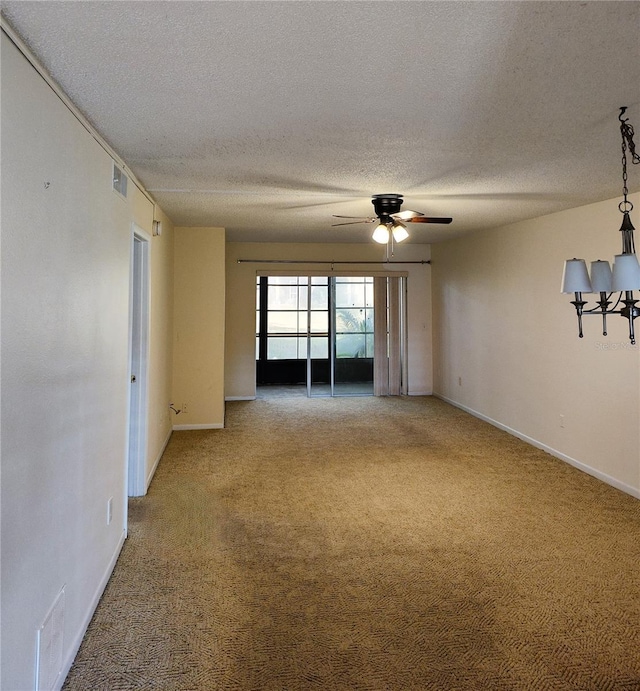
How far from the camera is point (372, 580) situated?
8.18 feet

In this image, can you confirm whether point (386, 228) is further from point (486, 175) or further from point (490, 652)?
point (490, 652)

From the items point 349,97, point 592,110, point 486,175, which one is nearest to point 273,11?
point 349,97

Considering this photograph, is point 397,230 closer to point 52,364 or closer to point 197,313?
point 197,313

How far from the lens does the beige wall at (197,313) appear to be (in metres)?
5.38

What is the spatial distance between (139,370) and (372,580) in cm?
245

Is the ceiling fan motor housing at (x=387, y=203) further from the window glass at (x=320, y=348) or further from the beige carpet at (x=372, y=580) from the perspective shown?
the window glass at (x=320, y=348)

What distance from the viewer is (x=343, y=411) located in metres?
6.55

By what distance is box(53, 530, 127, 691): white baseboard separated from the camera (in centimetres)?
179

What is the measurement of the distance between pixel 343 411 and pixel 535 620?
14.6ft

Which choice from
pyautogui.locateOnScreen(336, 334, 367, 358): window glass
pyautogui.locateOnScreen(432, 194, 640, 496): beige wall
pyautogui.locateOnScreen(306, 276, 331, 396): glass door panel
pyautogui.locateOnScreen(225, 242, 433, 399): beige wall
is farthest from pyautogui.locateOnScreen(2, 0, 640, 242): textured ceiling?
pyautogui.locateOnScreen(336, 334, 367, 358): window glass

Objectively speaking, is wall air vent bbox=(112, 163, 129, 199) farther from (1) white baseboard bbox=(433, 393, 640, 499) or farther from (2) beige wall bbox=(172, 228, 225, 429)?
(1) white baseboard bbox=(433, 393, 640, 499)

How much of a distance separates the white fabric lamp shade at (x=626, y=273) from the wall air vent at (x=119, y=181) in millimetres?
2685

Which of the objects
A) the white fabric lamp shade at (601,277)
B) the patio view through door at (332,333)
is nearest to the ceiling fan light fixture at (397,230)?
the white fabric lamp shade at (601,277)

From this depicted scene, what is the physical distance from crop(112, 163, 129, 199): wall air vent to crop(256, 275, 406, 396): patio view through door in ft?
14.9
